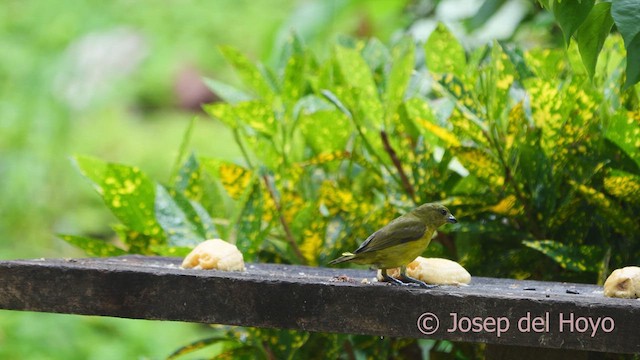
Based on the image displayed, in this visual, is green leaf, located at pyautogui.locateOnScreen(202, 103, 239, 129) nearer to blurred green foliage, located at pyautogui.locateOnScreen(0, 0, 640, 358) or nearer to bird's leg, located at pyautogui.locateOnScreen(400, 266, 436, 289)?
blurred green foliage, located at pyautogui.locateOnScreen(0, 0, 640, 358)

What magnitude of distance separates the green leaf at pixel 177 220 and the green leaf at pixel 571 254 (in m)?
0.51

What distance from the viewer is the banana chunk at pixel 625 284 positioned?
1095 mm

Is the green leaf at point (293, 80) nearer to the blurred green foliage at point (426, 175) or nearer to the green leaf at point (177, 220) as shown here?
the blurred green foliage at point (426, 175)

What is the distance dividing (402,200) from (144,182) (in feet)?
1.36

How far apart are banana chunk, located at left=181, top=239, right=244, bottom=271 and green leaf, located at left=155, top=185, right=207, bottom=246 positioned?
0.27m

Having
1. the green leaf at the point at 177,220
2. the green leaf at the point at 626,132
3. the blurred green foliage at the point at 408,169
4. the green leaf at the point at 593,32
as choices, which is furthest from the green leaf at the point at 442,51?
the green leaf at the point at 593,32

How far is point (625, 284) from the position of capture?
1.10 metres

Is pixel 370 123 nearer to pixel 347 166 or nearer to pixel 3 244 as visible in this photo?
pixel 347 166

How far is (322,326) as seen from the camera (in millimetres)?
1052

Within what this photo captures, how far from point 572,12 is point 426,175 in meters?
0.59

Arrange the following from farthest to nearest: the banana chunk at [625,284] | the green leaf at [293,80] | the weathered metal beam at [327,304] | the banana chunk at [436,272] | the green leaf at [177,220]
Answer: the green leaf at [293,80]
the green leaf at [177,220]
the banana chunk at [436,272]
the banana chunk at [625,284]
the weathered metal beam at [327,304]

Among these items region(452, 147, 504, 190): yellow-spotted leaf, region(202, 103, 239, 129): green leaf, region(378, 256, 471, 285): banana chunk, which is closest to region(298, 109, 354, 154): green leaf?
region(202, 103, 239, 129): green leaf

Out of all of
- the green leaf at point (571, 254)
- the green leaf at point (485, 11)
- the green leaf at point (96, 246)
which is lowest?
the green leaf at point (96, 246)

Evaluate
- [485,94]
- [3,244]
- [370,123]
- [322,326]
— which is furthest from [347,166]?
[3,244]
